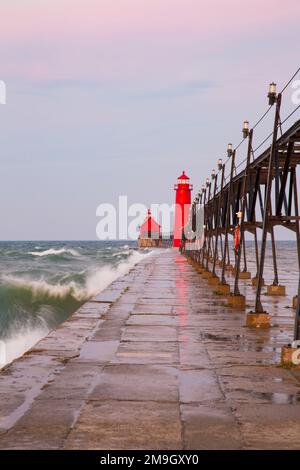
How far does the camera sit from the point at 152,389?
7.48 m

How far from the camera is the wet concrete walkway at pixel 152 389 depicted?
221 inches

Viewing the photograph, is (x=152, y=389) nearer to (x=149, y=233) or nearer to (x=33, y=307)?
(x=33, y=307)

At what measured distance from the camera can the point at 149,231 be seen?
11369cm

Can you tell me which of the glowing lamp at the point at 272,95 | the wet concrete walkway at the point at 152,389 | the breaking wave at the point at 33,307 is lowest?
the breaking wave at the point at 33,307

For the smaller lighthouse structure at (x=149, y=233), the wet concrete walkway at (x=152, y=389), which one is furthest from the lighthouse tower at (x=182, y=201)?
the wet concrete walkway at (x=152, y=389)

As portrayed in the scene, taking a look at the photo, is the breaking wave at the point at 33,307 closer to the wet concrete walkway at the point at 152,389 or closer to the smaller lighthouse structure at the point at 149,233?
the wet concrete walkway at the point at 152,389

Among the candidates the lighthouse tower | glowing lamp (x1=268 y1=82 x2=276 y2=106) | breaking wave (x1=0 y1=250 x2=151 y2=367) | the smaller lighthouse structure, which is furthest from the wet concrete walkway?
the smaller lighthouse structure

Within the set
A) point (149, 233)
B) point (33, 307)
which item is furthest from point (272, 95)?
point (149, 233)
